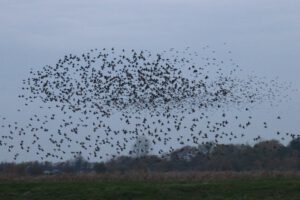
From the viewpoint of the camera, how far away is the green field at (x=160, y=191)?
2406cm

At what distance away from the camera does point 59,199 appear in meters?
24.5

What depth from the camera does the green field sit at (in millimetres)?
24062

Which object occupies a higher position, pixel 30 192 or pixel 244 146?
pixel 244 146

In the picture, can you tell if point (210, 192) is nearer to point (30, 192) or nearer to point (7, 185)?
Answer: point (30, 192)

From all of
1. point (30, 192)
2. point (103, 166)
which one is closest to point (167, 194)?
point (30, 192)

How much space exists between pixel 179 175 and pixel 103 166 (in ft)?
45.0

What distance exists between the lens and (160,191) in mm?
24641

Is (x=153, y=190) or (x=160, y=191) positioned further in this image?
(x=153, y=190)

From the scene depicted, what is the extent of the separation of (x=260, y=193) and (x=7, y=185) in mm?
10197

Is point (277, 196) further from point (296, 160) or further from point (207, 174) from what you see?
point (296, 160)

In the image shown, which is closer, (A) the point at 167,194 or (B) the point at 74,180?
(A) the point at 167,194

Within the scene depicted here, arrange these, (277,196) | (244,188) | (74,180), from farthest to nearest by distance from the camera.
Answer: (74,180) < (244,188) < (277,196)

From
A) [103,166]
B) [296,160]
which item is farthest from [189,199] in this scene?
[296,160]

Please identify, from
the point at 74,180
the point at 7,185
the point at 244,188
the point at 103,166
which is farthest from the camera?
the point at 103,166
